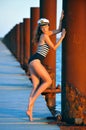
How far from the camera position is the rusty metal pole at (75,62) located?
757cm

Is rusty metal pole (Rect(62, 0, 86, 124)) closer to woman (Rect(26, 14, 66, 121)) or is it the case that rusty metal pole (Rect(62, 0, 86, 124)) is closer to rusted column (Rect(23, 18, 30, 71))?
woman (Rect(26, 14, 66, 121))

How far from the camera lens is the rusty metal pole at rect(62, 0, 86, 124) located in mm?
7570

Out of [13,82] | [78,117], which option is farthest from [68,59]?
[13,82]

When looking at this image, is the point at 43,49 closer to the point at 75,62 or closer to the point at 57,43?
the point at 57,43

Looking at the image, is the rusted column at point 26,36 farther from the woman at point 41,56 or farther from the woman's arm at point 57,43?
the woman's arm at point 57,43

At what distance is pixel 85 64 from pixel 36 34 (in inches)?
31.7

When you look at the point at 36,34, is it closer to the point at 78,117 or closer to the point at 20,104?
the point at 78,117

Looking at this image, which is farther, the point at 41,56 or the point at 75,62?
the point at 41,56

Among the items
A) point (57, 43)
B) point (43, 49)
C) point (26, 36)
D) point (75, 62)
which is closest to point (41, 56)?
point (43, 49)

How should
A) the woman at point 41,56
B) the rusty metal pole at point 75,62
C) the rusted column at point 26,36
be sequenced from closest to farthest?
the rusty metal pole at point 75,62, the woman at point 41,56, the rusted column at point 26,36

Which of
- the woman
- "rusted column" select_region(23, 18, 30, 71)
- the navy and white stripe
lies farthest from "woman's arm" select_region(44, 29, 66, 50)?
"rusted column" select_region(23, 18, 30, 71)

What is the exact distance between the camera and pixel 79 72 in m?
7.60

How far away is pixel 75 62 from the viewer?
25.1 feet

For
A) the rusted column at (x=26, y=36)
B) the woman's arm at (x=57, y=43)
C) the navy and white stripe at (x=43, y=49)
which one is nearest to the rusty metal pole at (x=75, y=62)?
the woman's arm at (x=57, y=43)
